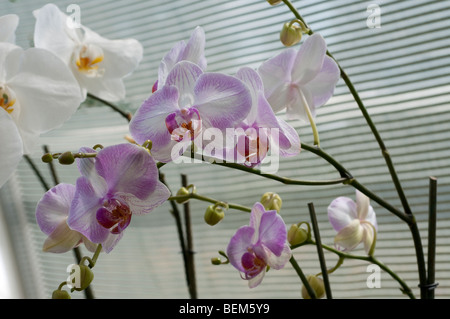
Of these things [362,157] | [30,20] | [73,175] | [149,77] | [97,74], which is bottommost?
[97,74]

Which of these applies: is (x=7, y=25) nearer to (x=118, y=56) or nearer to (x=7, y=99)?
(x=7, y=99)

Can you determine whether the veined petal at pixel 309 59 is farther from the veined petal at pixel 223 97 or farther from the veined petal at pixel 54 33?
the veined petal at pixel 54 33

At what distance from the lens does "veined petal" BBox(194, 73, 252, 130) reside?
0.32 meters

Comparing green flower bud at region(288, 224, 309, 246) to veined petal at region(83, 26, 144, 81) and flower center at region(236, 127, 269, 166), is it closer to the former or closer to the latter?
flower center at region(236, 127, 269, 166)

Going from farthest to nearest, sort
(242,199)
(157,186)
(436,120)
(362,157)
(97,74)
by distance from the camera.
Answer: (242,199), (362,157), (436,120), (97,74), (157,186)

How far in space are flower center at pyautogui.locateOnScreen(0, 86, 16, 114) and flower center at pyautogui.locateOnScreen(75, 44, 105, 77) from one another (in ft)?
0.45

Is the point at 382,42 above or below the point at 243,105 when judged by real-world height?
above

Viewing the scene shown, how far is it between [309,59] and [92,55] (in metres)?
0.24

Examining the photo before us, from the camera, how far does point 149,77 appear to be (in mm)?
1333

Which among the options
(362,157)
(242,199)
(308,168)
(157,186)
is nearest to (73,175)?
(242,199)

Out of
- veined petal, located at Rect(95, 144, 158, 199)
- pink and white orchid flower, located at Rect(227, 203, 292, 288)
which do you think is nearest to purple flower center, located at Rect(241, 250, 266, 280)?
pink and white orchid flower, located at Rect(227, 203, 292, 288)

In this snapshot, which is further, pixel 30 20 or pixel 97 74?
pixel 30 20

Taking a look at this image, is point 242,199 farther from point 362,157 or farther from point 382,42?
point 382,42
